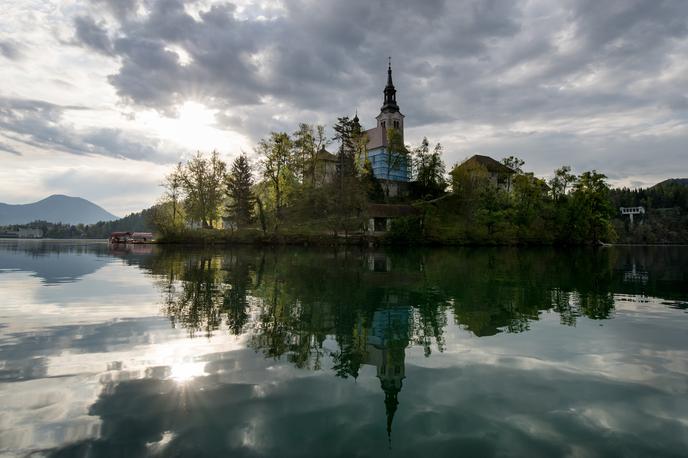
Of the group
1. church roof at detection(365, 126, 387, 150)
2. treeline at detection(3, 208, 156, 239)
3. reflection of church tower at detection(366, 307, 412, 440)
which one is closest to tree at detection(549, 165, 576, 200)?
church roof at detection(365, 126, 387, 150)

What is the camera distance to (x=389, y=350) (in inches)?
349

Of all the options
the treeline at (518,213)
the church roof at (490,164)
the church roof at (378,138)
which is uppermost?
the church roof at (378,138)

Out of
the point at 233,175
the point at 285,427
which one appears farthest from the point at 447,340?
the point at 233,175

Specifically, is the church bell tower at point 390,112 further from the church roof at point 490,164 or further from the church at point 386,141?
the church roof at point 490,164

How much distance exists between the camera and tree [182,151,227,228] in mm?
69688

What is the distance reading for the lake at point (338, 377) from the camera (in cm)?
498

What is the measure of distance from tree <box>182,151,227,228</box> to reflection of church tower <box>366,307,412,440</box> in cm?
6303

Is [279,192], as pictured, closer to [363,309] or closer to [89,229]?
[363,309]

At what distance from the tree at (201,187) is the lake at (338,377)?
2225 inches

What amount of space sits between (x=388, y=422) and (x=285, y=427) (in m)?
1.45

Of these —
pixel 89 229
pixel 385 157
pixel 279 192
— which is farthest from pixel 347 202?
pixel 89 229

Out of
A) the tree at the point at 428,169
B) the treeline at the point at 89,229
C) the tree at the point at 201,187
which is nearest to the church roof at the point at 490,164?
the tree at the point at 428,169

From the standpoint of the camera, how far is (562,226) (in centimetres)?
7944

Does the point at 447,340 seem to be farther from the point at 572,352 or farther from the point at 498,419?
the point at 498,419
